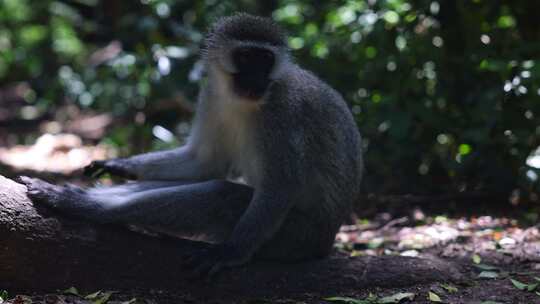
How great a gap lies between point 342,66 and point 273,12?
3.04 meters

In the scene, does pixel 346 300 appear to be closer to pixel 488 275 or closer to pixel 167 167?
pixel 488 275

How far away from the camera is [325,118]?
5797 millimetres

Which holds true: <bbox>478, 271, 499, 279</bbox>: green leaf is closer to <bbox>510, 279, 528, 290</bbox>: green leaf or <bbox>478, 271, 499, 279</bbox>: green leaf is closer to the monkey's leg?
<bbox>510, 279, 528, 290</bbox>: green leaf

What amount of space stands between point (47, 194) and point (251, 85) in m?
1.77

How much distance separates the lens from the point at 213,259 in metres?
5.02

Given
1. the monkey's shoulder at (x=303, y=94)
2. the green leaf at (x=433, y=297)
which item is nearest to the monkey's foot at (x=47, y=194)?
the monkey's shoulder at (x=303, y=94)

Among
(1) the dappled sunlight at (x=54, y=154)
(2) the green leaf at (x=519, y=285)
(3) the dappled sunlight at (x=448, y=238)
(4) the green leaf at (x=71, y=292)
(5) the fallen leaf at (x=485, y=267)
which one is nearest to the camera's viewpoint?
(4) the green leaf at (x=71, y=292)

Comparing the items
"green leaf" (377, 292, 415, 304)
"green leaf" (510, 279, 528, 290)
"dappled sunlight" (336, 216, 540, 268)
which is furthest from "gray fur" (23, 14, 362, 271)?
"green leaf" (510, 279, 528, 290)

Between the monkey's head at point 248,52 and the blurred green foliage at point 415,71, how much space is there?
2346mm

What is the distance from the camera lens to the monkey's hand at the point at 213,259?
16.3 ft

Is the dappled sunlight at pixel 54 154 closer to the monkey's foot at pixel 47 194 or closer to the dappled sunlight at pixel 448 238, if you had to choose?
the dappled sunlight at pixel 448 238

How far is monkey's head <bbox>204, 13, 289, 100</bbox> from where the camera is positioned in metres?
5.39

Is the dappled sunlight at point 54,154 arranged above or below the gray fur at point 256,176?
below

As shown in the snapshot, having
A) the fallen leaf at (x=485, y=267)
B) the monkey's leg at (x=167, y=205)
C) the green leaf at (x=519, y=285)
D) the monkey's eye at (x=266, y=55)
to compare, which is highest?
the monkey's eye at (x=266, y=55)
